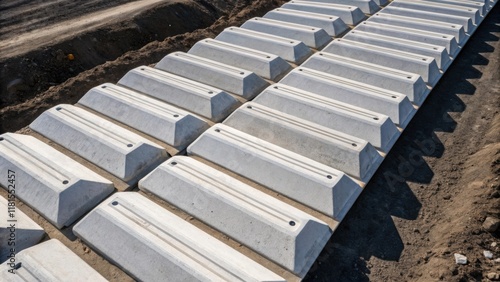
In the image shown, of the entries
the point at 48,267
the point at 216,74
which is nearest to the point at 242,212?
the point at 48,267

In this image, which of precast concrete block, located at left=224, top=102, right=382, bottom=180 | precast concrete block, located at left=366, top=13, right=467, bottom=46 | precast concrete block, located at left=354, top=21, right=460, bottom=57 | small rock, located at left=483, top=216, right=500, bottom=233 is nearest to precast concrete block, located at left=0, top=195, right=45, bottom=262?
precast concrete block, located at left=224, top=102, right=382, bottom=180

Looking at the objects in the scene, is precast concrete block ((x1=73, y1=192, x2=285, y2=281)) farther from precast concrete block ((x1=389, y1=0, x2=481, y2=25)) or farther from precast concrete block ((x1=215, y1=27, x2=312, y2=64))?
precast concrete block ((x1=389, y1=0, x2=481, y2=25))

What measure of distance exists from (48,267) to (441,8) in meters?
13.1

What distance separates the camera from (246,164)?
6277 millimetres

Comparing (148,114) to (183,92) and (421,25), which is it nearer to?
(183,92)

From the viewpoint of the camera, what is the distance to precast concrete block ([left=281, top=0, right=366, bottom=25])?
11695mm

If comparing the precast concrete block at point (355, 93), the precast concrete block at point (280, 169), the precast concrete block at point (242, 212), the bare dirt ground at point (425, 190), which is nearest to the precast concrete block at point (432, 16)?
the bare dirt ground at point (425, 190)

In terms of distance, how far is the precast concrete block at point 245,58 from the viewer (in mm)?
9062

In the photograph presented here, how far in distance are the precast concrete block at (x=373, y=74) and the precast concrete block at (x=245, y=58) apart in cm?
74

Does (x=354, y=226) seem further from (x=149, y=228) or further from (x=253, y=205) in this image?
(x=149, y=228)

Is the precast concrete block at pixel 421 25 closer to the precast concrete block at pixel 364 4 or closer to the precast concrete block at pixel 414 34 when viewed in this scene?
the precast concrete block at pixel 414 34

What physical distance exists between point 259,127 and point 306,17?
5.96m

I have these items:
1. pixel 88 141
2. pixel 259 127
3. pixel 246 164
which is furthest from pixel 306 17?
pixel 88 141

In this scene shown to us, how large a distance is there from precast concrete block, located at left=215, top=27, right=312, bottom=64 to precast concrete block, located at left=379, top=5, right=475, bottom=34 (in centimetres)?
425
